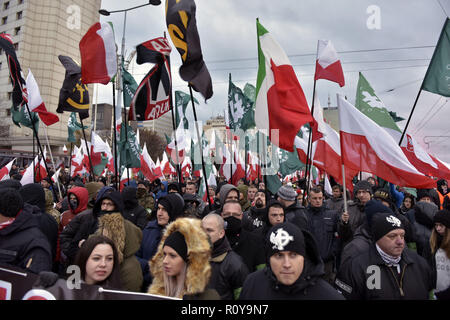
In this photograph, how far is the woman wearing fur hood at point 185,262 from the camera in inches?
91.1

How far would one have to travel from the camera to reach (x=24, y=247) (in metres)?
2.78

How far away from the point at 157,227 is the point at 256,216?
184cm

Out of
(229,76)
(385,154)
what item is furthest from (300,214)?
(229,76)

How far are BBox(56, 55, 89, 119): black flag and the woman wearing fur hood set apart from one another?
6.04m

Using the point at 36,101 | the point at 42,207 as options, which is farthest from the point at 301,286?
the point at 36,101

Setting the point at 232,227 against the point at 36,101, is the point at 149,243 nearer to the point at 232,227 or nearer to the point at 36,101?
the point at 232,227

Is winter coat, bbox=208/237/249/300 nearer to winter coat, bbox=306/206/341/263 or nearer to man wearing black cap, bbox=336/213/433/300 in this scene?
man wearing black cap, bbox=336/213/433/300

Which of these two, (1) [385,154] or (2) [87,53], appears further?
(2) [87,53]

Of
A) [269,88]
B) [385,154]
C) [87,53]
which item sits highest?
[87,53]

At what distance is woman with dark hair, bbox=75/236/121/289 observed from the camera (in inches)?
103

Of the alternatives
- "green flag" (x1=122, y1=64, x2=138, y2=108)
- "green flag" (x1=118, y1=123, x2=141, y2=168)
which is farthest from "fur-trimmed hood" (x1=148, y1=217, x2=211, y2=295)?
"green flag" (x1=118, y1=123, x2=141, y2=168)

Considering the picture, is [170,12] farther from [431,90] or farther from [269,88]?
[431,90]

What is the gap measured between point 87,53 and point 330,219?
5.58 meters

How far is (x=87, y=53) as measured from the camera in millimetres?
6340
